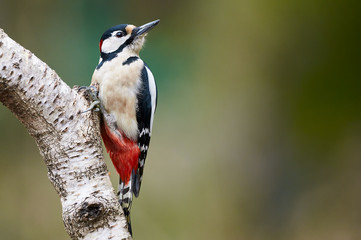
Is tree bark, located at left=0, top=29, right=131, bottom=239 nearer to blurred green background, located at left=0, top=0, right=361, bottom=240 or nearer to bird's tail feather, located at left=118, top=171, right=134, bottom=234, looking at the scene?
bird's tail feather, located at left=118, top=171, right=134, bottom=234

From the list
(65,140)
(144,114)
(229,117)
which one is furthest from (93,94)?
(229,117)

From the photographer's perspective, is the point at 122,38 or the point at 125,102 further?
the point at 122,38

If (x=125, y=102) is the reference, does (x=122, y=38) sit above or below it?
above

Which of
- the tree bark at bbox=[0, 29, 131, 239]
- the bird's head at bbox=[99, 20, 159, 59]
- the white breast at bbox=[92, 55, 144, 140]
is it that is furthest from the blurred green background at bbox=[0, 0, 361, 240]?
the tree bark at bbox=[0, 29, 131, 239]

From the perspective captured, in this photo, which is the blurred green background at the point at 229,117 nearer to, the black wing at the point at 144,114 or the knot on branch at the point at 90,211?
the black wing at the point at 144,114

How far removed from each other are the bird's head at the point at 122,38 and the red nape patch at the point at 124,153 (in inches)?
14.6

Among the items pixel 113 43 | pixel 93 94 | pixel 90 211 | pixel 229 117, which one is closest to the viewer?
pixel 90 211

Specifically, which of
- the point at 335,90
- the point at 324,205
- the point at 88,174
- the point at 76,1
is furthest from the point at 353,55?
the point at 88,174

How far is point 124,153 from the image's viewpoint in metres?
2.01

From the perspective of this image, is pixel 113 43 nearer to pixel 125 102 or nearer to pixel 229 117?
pixel 125 102

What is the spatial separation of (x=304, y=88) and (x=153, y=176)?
146cm

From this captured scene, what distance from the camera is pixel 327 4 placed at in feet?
13.2

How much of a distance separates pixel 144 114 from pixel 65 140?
587 mm

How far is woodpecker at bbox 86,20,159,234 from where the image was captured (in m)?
1.94
